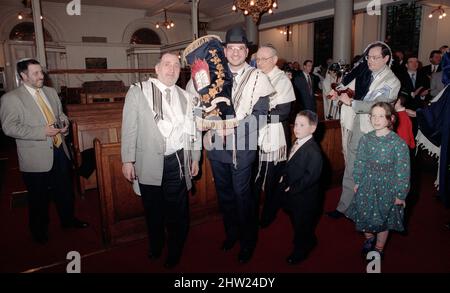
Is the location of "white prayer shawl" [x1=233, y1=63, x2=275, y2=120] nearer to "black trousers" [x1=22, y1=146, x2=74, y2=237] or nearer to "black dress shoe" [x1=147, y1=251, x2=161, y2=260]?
"black dress shoe" [x1=147, y1=251, x2=161, y2=260]

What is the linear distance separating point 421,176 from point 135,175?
4.56 m

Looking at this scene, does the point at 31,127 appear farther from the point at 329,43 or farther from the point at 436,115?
the point at 329,43

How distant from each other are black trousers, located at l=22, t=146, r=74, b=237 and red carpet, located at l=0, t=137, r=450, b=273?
0.25 metres

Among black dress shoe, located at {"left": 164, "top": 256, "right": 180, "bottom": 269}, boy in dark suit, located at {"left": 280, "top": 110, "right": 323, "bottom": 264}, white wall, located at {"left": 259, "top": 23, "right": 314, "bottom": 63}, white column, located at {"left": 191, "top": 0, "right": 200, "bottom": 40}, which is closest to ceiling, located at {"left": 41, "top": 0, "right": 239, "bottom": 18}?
white column, located at {"left": 191, "top": 0, "right": 200, "bottom": 40}

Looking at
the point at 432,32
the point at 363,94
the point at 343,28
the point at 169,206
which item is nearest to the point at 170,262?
the point at 169,206

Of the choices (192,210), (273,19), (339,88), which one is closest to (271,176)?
(192,210)

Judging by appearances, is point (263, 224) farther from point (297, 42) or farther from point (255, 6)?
point (297, 42)

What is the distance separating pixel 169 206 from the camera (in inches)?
105

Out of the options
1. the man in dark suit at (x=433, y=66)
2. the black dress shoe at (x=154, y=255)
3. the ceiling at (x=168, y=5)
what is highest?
the ceiling at (x=168, y=5)

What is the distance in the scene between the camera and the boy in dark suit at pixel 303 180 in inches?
100

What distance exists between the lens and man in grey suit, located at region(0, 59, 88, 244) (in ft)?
9.27

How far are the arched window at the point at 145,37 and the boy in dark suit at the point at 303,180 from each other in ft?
49.3

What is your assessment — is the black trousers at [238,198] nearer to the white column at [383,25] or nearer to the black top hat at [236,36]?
the black top hat at [236,36]

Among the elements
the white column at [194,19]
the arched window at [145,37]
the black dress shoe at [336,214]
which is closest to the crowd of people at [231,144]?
the black dress shoe at [336,214]
